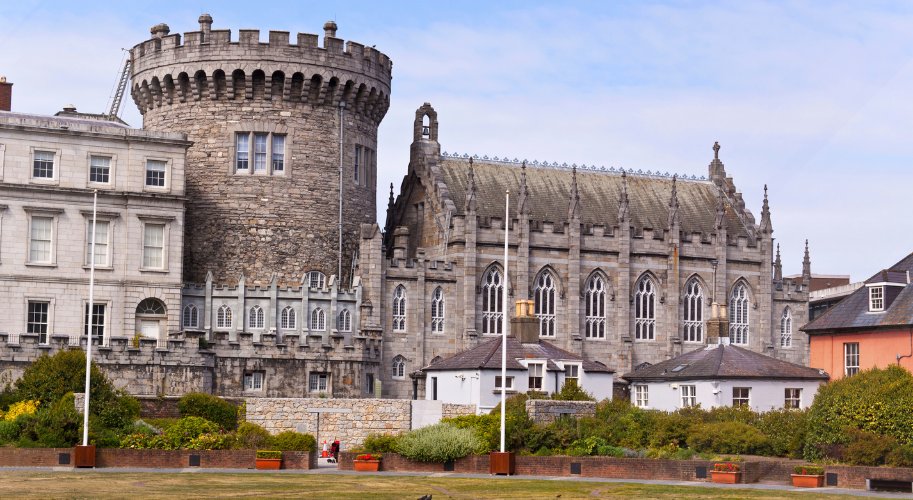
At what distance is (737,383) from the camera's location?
69312mm

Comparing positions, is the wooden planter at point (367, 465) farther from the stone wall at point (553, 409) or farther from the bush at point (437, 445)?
the stone wall at point (553, 409)

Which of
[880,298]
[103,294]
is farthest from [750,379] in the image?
[103,294]

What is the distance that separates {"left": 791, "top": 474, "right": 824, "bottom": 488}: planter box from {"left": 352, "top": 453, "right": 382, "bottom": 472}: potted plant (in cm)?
1223

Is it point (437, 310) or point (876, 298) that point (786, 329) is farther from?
point (437, 310)

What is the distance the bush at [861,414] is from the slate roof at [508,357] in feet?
49.1

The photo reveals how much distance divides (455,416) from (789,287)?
32440 millimetres

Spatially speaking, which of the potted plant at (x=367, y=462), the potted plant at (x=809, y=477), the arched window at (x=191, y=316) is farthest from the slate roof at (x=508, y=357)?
the potted plant at (x=809, y=477)

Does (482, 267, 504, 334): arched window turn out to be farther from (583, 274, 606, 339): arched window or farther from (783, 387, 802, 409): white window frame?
(783, 387, 802, 409): white window frame

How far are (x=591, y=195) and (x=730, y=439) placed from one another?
104ft

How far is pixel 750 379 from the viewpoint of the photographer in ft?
227

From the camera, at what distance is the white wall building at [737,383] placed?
6925 centimetres

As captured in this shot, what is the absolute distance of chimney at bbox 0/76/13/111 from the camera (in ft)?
249

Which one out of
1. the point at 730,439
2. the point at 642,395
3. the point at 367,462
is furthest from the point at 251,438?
the point at 642,395

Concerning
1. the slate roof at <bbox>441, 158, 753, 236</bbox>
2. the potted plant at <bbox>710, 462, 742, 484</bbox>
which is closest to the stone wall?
the potted plant at <bbox>710, 462, 742, 484</bbox>
